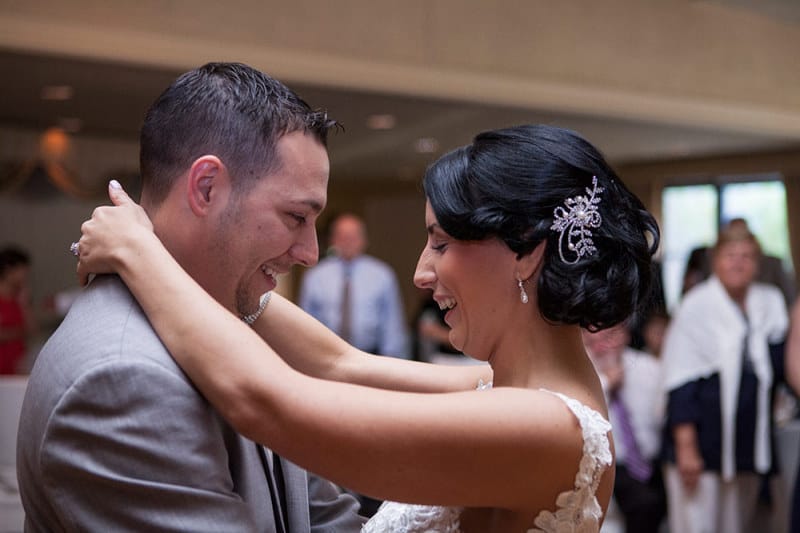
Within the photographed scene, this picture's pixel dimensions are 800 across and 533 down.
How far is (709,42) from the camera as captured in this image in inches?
349

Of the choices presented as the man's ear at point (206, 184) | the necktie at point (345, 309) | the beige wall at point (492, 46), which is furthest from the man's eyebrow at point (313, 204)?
the necktie at point (345, 309)

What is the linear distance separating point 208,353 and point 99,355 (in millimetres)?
129

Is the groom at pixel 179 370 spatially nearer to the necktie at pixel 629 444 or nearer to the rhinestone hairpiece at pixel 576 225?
the rhinestone hairpiece at pixel 576 225

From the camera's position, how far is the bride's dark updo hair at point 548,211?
5.16ft

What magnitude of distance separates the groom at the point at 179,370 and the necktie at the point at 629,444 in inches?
134

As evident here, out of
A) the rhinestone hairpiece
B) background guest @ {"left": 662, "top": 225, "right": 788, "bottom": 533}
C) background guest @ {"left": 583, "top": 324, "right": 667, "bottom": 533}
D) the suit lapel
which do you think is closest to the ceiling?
background guest @ {"left": 583, "top": 324, "right": 667, "bottom": 533}

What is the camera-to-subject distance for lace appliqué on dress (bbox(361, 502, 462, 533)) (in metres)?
1.65

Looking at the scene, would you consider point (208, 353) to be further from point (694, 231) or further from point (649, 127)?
point (694, 231)

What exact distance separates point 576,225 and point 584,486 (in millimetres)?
379

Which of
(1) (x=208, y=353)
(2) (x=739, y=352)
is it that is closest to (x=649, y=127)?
(2) (x=739, y=352)

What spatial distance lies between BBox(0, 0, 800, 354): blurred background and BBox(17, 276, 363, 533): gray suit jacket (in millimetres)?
5120

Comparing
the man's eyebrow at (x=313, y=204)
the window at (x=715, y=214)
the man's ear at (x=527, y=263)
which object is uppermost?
the man's eyebrow at (x=313, y=204)

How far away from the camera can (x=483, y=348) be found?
1657 mm

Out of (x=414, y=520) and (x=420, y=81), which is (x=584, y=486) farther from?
(x=420, y=81)
